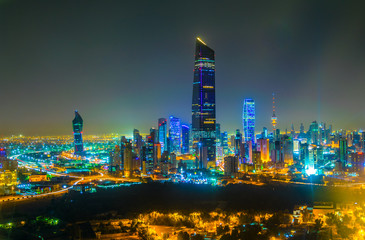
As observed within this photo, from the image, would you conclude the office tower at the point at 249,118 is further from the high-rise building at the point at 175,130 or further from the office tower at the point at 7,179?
the office tower at the point at 7,179

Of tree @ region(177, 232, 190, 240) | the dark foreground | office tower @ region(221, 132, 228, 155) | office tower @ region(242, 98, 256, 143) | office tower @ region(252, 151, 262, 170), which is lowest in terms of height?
tree @ region(177, 232, 190, 240)

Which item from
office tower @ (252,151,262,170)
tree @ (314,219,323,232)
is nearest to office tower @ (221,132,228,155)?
office tower @ (252,151,262,170)

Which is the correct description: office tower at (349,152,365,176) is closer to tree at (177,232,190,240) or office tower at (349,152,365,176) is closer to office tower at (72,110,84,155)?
tree at (177,232,190,240)

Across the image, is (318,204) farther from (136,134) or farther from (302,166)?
(136,134)

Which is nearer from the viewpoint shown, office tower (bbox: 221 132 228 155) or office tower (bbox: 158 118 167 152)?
office tower (bbox: 158 118 167 152)

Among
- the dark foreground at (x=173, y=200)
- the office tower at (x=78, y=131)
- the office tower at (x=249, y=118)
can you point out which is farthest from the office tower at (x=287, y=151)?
the office tower at (x=78, y=131)

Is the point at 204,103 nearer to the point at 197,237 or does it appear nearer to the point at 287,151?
the point at 287,151

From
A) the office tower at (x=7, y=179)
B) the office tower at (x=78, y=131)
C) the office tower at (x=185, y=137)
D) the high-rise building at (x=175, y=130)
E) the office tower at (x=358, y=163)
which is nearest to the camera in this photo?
the office tower at (x=7, y=179)

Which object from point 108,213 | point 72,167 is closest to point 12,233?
point 108,213
